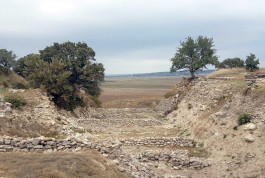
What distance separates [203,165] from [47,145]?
10771mm

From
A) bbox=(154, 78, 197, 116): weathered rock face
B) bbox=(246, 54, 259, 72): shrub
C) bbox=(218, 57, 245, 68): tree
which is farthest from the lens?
bbox=(218, 57, 245, 68): tree

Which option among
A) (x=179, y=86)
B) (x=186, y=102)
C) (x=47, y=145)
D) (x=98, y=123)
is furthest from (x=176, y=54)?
(x=47, y=145)

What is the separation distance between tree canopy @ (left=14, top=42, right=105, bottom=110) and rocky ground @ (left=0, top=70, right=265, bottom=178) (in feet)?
13.8

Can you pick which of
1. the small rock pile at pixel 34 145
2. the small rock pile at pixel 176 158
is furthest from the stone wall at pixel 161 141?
the small rock pile at pixel 34 145

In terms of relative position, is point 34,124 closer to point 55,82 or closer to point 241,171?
point 55,82

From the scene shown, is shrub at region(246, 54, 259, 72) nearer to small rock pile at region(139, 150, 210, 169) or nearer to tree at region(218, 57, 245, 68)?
tree at region(218, 57, 245, 68)

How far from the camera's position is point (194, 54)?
41375mm

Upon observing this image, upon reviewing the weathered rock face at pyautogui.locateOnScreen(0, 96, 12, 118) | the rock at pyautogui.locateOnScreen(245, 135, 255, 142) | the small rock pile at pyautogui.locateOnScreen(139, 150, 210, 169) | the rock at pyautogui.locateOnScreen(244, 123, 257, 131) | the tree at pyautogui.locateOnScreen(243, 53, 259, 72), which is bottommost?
the small rock pile at pyautogui.locateOnScreen(139, 150, 210, 169)

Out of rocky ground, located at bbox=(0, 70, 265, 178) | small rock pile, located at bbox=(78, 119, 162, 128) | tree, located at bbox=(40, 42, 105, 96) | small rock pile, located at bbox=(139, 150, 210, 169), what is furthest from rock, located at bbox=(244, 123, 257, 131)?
tree, located at bbox=(40, 42, 105, 96)

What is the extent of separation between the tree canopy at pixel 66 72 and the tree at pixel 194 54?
13.2 m

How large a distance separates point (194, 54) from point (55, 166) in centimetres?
3495

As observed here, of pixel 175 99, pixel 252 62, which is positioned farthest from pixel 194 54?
pixel 252 62

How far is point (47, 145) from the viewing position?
46.2 ft

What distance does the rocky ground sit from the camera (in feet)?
51.5
